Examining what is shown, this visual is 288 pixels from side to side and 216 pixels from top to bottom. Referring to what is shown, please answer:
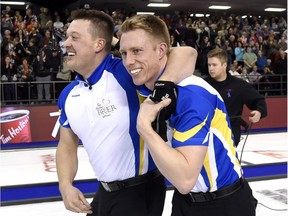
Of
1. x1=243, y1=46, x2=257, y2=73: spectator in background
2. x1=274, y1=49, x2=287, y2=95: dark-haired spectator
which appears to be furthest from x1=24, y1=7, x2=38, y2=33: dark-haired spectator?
x1=274, y1=49, x2=287, y2=95: dark-haired spectator

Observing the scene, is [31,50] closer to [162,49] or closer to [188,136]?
[162,49]

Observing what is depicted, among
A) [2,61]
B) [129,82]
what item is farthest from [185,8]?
[129,82]

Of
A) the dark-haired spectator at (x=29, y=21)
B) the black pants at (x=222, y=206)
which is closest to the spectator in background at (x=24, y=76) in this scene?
the dark-haired spectator at (x=29, y=21)

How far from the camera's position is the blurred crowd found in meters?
9.25

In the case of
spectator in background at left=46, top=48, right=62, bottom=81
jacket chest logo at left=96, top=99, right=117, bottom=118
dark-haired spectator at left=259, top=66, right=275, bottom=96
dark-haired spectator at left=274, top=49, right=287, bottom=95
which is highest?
jacket chest logo at left=96, top=99, right=117, bottom=118

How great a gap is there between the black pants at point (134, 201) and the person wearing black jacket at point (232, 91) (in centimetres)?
213

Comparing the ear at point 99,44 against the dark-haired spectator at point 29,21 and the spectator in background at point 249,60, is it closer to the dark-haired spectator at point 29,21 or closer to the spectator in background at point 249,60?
the dark-haired spectator at point 29,21

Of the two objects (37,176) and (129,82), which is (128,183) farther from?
(37,176)

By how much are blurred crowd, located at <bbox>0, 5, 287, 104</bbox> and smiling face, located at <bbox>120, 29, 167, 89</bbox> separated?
4755mm

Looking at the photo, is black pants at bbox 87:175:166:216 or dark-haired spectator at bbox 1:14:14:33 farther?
dark-haired spectator at bbox 1:14:14:33

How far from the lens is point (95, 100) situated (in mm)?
1971

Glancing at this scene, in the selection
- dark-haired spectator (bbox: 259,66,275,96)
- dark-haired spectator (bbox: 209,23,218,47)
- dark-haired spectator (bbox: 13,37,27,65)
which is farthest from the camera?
dark-haired spectator (bbox: 209,23,218,47)

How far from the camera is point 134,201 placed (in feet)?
6.43

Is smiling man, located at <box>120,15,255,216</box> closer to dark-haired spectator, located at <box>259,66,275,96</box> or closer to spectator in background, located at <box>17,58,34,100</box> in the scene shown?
spectator in background, located at <box>17,58,34,100</box>
